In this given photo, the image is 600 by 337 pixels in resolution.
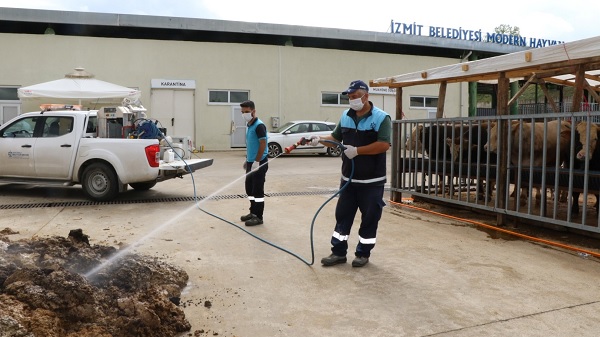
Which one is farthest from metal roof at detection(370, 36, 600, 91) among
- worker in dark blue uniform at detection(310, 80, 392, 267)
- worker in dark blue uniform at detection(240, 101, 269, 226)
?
worker in dark blue uniform at detection(240, 101, 269, 226)

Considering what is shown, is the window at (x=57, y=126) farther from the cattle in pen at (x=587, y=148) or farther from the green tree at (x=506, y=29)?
the green tree at (x=506, y=29)

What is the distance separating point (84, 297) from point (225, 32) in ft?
68.7

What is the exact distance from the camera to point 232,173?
13.1m

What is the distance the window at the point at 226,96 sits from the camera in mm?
22203

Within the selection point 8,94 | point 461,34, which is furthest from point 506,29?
point 8,94

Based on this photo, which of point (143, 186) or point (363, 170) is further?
point (143, 186)

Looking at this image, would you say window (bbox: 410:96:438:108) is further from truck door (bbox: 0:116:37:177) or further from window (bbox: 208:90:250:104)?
truck door (bbox: 0:116:37:177)

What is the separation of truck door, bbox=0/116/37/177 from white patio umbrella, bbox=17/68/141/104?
193 inches

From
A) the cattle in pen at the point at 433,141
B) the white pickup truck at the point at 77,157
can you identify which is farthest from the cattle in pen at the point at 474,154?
the white pickup truck at the point at 77,157

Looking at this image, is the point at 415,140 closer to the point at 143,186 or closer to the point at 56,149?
the point at 143,186

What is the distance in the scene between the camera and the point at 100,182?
8.65 m

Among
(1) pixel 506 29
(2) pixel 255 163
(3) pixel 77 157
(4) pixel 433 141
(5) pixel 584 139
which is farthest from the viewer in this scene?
(1) pixel 506 29

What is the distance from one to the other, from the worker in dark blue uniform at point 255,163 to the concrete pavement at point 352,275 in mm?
251

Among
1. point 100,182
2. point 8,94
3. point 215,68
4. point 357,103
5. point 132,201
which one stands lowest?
point 132,201
